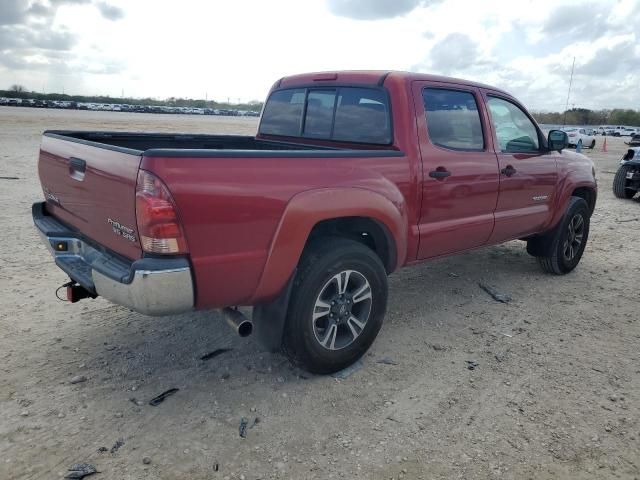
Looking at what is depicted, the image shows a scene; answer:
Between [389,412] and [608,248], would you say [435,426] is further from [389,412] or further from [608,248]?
[608,248]

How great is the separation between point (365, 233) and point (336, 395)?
1.13m

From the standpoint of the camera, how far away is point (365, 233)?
3.64m

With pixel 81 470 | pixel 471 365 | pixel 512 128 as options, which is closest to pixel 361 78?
pixel 512 128

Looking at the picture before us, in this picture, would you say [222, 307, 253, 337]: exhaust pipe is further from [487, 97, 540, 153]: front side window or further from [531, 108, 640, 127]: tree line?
[531, 108, 640, 127]: tree line

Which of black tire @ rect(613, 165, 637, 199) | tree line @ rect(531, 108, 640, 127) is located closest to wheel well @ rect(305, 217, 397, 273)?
black tire @ rect(613, 165, 637, 199)

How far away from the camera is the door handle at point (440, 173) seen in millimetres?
3768

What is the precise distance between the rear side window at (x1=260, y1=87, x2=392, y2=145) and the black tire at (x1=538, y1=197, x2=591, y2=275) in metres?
2.74

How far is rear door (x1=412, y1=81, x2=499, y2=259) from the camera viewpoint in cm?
380

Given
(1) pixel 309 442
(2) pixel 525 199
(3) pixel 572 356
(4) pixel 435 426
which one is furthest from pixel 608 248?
(1) pixel 309 442

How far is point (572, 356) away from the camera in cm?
378

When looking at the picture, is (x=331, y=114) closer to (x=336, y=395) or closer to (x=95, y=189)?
(x=95, y=189)

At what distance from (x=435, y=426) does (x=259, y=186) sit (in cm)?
167

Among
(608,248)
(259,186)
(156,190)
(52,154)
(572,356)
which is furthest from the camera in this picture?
(608,248)

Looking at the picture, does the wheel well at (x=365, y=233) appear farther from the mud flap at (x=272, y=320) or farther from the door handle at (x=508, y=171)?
the door handle at (x=508, y=171)
